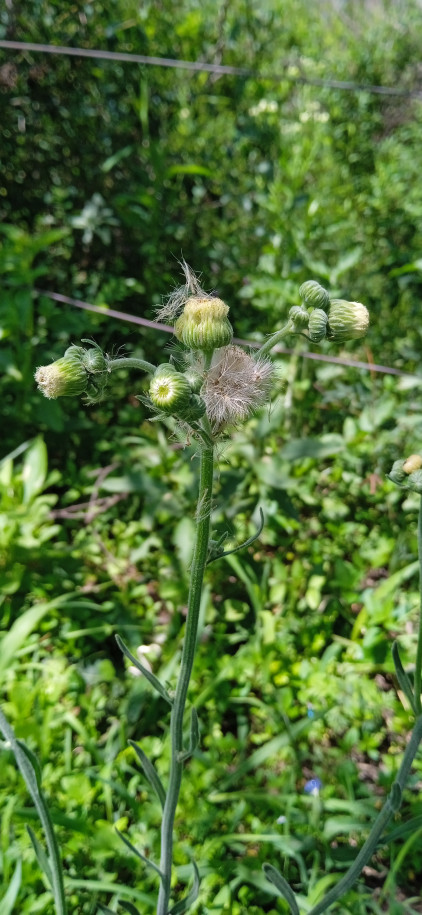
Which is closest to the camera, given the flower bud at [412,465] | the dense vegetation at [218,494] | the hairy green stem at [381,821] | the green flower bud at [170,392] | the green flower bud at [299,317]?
the green flower bud at [170,392]

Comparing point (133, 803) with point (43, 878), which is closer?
point (43, 878)

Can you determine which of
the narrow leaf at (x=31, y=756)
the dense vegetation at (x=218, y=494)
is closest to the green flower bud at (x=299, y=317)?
the dense vegetation at (x=218, y=494)

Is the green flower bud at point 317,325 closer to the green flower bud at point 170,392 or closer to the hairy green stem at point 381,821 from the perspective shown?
the green flower bud at point 170,392

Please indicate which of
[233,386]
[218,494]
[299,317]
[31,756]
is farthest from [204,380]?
[218,494]

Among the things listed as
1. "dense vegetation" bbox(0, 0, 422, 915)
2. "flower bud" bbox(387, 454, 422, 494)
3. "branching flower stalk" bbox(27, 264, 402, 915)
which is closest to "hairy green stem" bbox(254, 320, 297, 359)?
"branching flower stalk" bbox(27, 264, 402, 915)

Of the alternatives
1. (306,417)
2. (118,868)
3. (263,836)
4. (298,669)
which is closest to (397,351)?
(306,417)

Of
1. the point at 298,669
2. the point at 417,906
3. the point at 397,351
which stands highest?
the point at 397,351

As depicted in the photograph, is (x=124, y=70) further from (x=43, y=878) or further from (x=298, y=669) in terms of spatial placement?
(x=43, y=878)

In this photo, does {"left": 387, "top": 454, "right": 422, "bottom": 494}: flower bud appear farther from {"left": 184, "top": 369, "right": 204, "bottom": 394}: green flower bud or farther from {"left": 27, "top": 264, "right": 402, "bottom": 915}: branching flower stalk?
{"left": 184, "top": 369, "right": 204, "bottom": 394}: green flower bud
